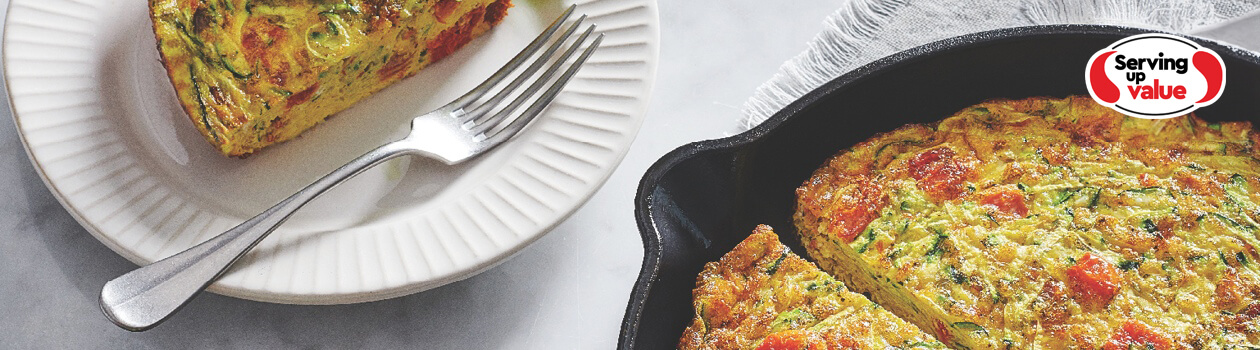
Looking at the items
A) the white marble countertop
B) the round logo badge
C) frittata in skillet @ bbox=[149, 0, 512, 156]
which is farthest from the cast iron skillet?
frittata in skillet @ bbox=[149, 0, 512, 156]

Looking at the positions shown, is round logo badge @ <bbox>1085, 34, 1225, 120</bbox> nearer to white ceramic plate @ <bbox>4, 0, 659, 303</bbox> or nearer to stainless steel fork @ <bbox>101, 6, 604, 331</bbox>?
white ceramic plate @ <bbox>4, 0, 659, 303</bbox>

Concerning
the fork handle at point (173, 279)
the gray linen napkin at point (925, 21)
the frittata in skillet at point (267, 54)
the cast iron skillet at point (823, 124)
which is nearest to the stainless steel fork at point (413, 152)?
the fork handle at point (173, 279)

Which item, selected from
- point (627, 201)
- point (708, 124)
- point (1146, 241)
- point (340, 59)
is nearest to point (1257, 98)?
point (1146, 241)

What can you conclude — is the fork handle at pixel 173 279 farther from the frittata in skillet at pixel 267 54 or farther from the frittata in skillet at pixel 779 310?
the frittata in skillet at pixel 779 310

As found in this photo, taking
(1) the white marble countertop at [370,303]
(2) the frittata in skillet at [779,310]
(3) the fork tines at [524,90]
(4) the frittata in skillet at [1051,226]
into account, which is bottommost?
(1) the white marble countertop at [370,303]

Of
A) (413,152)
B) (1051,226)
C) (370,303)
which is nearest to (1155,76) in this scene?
(1051,226)

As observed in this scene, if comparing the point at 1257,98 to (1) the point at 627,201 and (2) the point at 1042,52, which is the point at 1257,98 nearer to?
(2) the point at 1042,52

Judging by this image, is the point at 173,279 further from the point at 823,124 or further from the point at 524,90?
the point at 823,124
